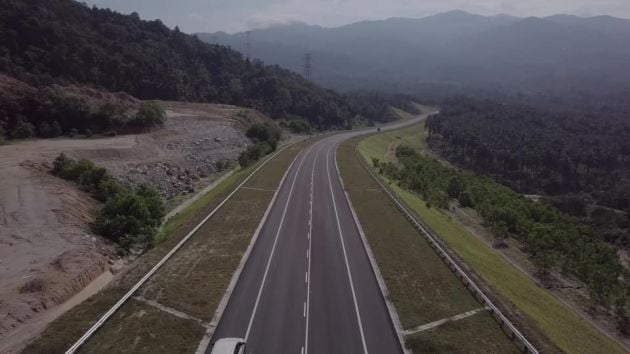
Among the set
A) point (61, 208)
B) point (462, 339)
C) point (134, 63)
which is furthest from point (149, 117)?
point (462, 339)

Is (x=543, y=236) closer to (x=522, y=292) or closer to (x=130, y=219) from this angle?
(x=522, y=292)

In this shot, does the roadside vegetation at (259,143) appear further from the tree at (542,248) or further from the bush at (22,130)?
the tree at (542,248)

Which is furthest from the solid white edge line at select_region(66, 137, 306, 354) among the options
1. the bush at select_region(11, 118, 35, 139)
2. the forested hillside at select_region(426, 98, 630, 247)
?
the forested hillside at select_region(426, 98, 630, 247)

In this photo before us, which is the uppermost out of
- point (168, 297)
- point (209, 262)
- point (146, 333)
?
point (209, 262)

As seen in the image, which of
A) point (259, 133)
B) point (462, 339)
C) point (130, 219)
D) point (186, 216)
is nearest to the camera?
point (462, 339)

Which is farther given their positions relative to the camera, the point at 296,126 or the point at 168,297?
the point at 296,126

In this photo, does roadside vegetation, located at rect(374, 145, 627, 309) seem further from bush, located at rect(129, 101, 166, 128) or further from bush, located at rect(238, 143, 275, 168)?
bush, located at rect(129, 101, 166, 128)
